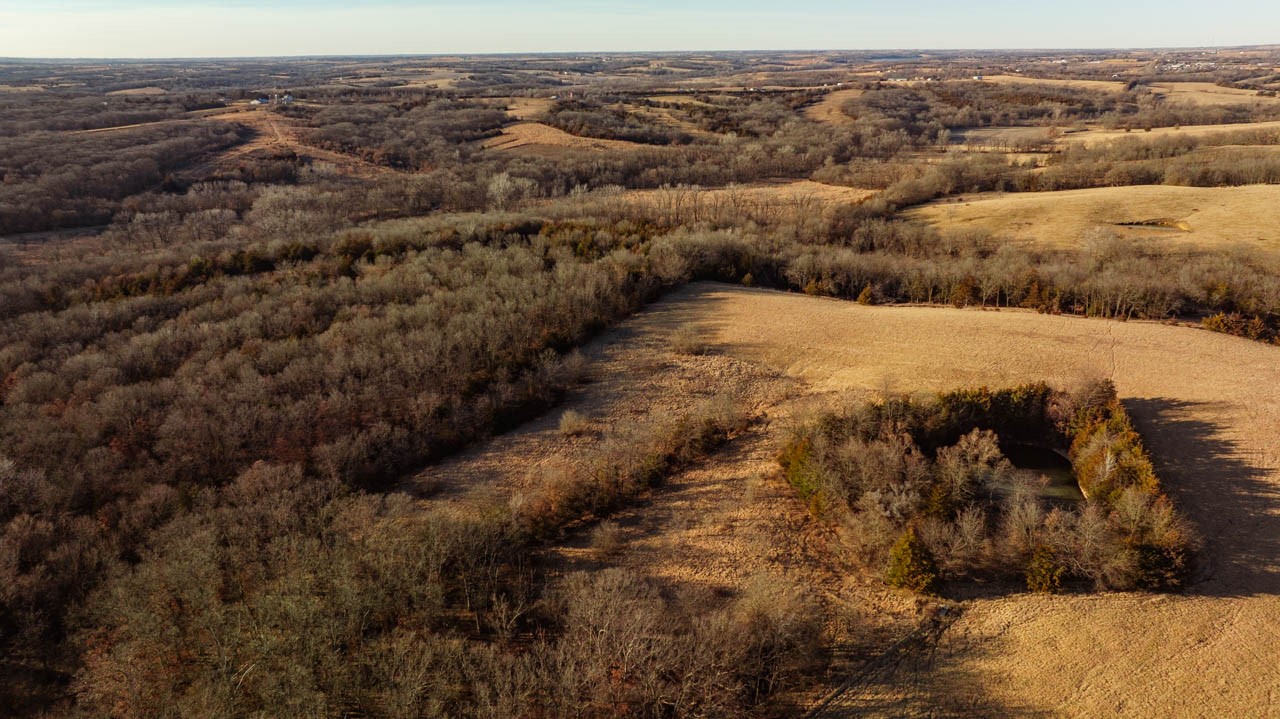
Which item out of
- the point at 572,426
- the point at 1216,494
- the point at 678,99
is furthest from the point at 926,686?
the point at 678,99

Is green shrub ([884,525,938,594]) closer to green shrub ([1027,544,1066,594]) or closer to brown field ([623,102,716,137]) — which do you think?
green shrub ([1027,544,1066,594])

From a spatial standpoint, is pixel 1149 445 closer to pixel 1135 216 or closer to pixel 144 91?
pixel 1135 216

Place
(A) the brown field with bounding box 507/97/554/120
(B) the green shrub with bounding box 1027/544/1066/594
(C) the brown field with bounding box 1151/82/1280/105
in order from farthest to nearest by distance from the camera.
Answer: (A) the brown field with bounding box 507/97/554/120, (C) the brown field with bounding box 1151/82/1280/105, (B) the green shrub with bounding box 1027/544/1066/594

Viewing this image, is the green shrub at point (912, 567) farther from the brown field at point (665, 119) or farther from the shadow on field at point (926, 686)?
the brown field at point (665, 119)

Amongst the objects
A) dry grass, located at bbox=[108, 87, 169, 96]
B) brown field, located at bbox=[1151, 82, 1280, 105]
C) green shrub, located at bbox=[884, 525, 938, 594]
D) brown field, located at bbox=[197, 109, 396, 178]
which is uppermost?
dry grass, located at bbox=[108, 87, 169, 96]

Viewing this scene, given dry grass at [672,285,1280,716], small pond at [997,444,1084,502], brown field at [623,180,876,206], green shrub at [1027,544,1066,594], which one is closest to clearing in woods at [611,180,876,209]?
brown field at [623,180,876,206]

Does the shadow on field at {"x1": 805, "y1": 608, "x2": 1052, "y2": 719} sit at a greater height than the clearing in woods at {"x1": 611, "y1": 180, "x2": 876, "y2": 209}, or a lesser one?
lesser


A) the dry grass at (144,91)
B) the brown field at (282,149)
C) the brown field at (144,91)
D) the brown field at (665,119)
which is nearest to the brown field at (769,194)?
the brown field at (665,119)
